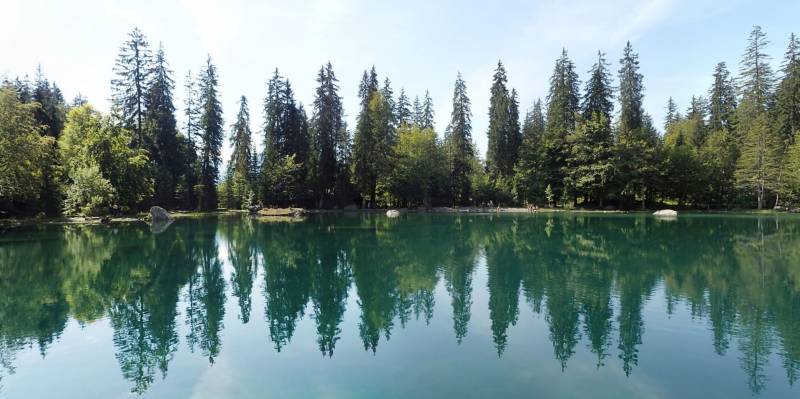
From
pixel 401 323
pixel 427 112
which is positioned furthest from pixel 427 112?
pixel 401 323

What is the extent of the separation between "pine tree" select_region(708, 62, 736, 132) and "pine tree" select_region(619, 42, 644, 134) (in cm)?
1739

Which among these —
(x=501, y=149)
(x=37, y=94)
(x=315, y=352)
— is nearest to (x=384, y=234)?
(x=315, y=352)

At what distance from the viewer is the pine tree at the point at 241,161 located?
55.9m

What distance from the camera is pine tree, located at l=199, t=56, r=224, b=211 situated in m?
51.8

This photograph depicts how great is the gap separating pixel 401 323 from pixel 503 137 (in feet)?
173

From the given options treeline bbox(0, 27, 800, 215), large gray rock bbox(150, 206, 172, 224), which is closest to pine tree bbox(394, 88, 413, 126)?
treeline bbox(0, 27, 800, 215)

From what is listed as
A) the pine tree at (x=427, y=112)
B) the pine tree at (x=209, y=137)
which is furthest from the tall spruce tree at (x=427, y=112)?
the pine tree at (x=209, y=137)

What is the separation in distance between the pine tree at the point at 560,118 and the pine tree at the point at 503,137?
4.63m

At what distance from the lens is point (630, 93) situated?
180 feet

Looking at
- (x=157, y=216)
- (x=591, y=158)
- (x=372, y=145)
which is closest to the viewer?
(x=157, y=216)

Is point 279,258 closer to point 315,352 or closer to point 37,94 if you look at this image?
point 315,352

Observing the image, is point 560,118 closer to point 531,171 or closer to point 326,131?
point 531,171

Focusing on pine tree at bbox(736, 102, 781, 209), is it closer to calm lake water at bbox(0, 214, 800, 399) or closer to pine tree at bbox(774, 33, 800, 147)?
pine tree at bbox(774, 33, 800, 147)

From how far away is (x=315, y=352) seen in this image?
29.1 ft
